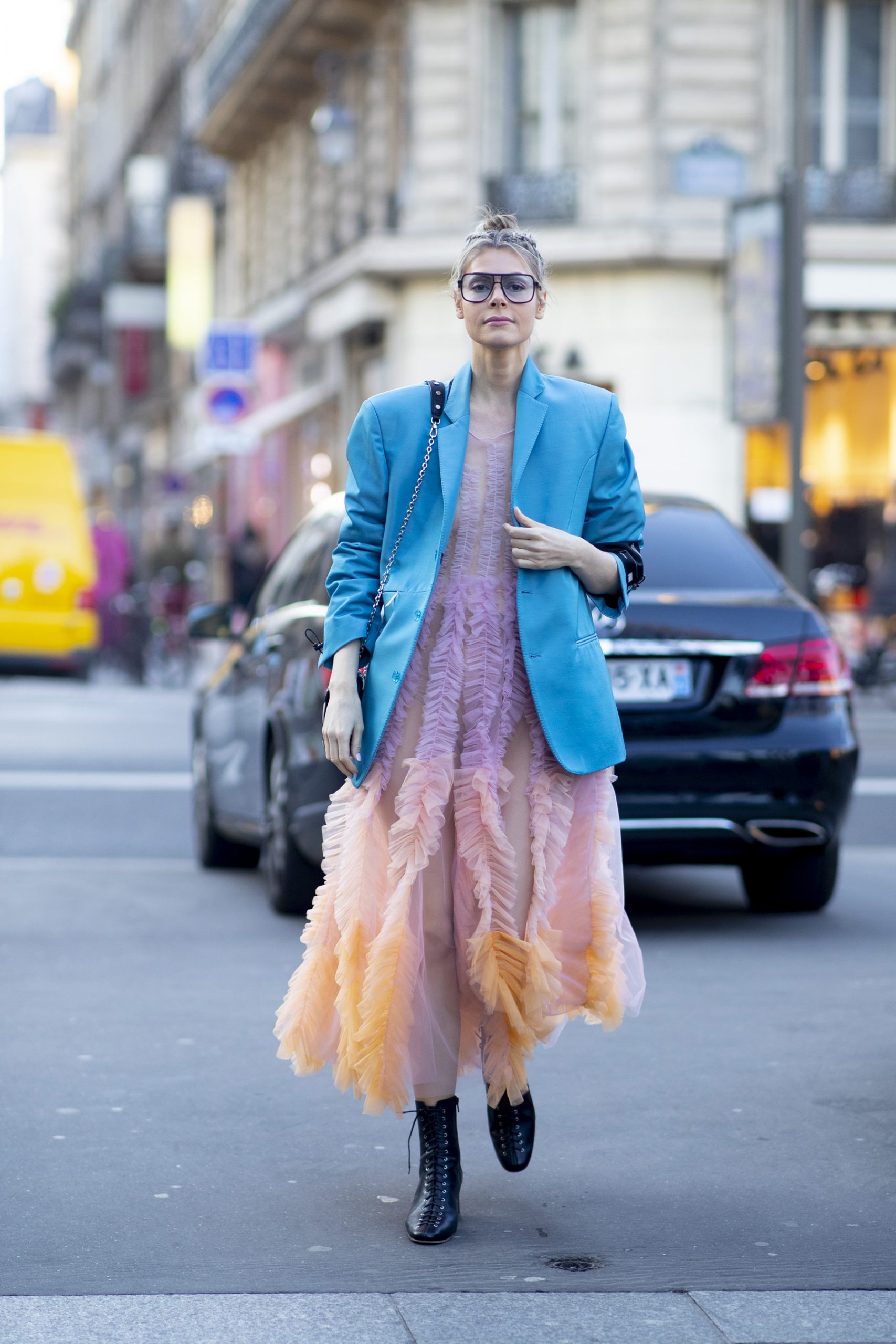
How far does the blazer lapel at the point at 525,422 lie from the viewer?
418 centimetres

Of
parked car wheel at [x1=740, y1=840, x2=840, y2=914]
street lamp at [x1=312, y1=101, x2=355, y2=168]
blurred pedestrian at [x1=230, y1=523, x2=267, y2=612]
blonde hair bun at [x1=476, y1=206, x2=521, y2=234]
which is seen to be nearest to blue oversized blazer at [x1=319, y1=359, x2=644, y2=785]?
blonde hair bun at [x1=476, y1=206, x2=521, y2=234]

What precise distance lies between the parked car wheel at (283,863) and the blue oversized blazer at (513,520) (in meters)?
3.59

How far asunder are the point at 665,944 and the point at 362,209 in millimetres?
23019

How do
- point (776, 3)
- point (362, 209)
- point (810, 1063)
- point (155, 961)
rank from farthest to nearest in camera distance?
point (362, 209) → point (776, 3) → point (155, 961) → point (810, 1063)

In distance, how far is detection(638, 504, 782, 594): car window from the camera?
25.8 feet

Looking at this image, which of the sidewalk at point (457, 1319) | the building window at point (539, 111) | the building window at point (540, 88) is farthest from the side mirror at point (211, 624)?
the building window at point (540, 88)

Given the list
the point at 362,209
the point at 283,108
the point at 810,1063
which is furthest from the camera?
the point at 283,108

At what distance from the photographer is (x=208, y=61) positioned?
38812 millimetres

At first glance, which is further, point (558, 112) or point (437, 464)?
point (558, 112)

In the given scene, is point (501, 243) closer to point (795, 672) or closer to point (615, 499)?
point (615, 499)

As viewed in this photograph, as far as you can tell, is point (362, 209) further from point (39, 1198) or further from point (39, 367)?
point (39, 367)

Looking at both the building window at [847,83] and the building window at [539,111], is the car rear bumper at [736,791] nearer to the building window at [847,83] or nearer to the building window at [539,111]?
the building window at [539,111]

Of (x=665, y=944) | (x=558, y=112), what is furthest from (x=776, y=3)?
(x=665, y=944)

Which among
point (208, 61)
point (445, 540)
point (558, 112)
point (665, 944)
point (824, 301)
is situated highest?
point (208, 61)
